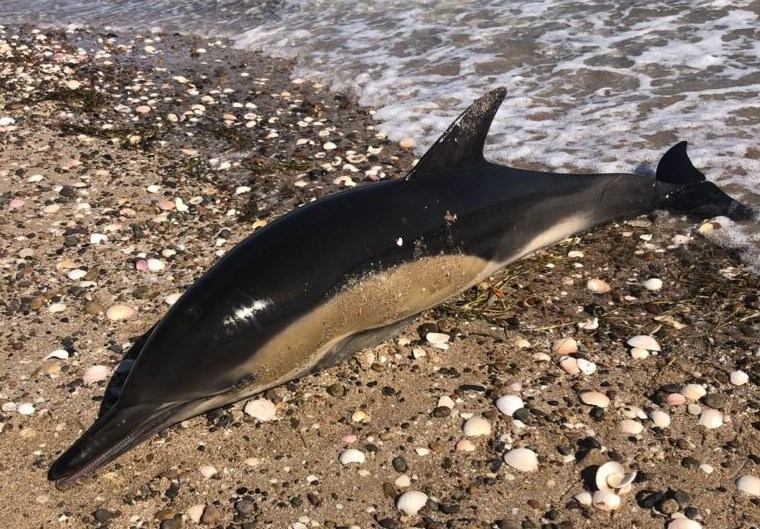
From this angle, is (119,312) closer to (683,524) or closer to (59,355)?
(59,355)

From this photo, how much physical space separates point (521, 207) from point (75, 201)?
11.9 ft

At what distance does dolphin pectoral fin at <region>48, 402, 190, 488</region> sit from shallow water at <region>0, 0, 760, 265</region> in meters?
4.03

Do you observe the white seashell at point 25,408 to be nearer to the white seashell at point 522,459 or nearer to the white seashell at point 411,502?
the white seashell at point 411,502

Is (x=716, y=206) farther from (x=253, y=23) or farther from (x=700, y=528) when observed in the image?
(x=253, y=23)

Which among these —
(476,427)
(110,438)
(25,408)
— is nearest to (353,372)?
(476,427)

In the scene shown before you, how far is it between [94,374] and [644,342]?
122 inches

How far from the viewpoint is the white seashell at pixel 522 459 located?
3754 millimetres

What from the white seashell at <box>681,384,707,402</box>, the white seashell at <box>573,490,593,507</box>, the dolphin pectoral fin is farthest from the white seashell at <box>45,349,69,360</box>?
the white seashell at <box>681,384,707,402</box>

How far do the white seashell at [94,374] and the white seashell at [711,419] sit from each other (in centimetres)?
316

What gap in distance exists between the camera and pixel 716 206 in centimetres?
601

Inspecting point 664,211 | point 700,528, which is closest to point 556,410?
point 700,528

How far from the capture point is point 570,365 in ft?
14.5

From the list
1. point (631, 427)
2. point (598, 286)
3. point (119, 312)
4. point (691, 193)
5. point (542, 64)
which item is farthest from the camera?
point (542, 64)

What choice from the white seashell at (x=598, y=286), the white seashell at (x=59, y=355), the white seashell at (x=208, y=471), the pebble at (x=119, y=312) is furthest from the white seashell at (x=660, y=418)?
the white seashell at (x=59, y=355)
